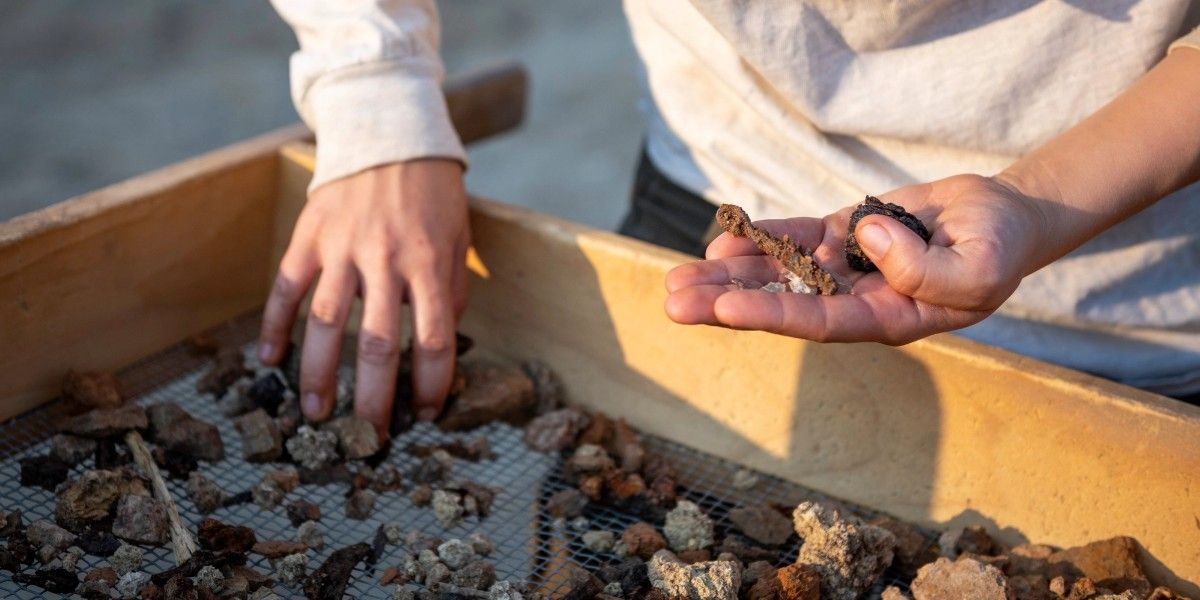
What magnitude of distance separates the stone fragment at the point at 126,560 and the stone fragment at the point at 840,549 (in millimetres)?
624

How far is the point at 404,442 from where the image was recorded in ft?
4.35

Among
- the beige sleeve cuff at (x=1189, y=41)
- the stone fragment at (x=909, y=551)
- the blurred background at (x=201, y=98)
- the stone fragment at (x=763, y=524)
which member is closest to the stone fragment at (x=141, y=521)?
the stone fragment at (x=763, y=524)

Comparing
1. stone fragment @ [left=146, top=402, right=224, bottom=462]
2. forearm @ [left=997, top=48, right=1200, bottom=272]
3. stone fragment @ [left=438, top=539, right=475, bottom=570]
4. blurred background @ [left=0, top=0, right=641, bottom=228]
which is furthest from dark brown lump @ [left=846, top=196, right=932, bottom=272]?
blurred background @ [left=0, top=0, right=641, bottom=228]

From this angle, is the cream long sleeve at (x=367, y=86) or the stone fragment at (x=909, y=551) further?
the cream long sleeve at (x=367, y=86)

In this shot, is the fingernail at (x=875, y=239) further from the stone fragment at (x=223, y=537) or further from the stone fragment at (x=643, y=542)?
the stone fragment at (x=223, y=537)

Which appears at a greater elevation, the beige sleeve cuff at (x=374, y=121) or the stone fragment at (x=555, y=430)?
the beige sleeve cuff at (x=374, y=121)

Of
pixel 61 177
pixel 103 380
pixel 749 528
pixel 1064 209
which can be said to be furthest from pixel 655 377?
pixel 61 177

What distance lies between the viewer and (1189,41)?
1.15 metres

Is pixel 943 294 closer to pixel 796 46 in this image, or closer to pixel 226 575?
pixel 796 46

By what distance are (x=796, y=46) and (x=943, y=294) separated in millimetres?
406

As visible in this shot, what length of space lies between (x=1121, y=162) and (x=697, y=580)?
1.92 feet

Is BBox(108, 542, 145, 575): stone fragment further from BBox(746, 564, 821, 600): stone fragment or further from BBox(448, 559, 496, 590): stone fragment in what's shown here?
BBox(746, 564, 821, 600): stone fragment

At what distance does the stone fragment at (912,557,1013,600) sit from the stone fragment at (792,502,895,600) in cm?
5

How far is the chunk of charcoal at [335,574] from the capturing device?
1.05 metres
